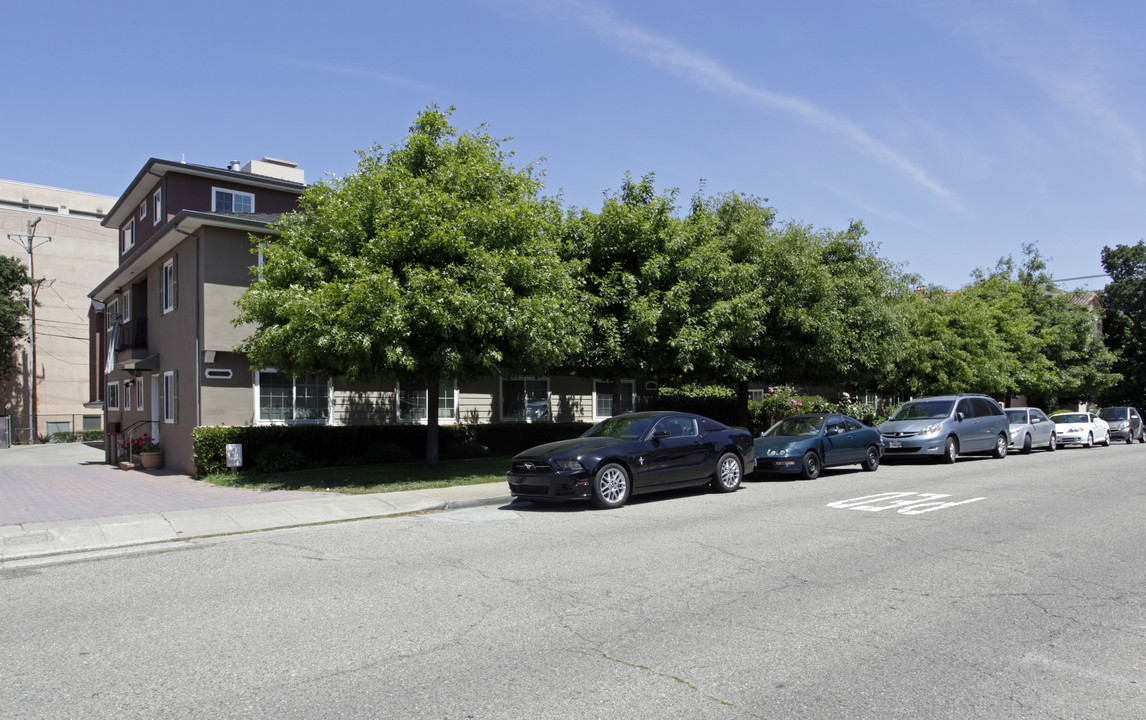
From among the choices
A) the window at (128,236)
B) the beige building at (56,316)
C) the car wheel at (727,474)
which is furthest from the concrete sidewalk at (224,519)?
the beige building at (56,316)

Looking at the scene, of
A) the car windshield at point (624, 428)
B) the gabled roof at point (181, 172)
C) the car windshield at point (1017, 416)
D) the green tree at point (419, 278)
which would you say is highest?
the gabled roof at point (181, 172)

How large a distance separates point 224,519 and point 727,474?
8160 mm

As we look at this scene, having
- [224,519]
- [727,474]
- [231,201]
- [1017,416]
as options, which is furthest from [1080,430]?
[231,201]

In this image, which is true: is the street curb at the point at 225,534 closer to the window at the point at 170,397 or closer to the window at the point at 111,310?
the window at the point at 170,397

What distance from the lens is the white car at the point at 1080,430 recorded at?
2631 cm

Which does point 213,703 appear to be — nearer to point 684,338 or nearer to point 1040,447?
point 684,338

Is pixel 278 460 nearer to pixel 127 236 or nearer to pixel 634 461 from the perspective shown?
pixel 634 461

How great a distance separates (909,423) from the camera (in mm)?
19281

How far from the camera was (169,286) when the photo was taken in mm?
21219

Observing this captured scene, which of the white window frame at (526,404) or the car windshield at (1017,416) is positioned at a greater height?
the white window frame at (526,404)

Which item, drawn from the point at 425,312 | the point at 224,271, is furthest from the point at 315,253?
the point at 224,271

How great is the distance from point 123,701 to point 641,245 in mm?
15568

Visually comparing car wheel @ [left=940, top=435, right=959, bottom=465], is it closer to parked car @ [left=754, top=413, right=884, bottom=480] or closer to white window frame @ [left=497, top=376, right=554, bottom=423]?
parked car @ [left=754, top=413, right=884, bottom=480]

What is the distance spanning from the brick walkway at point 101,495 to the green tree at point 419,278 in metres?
2.81
